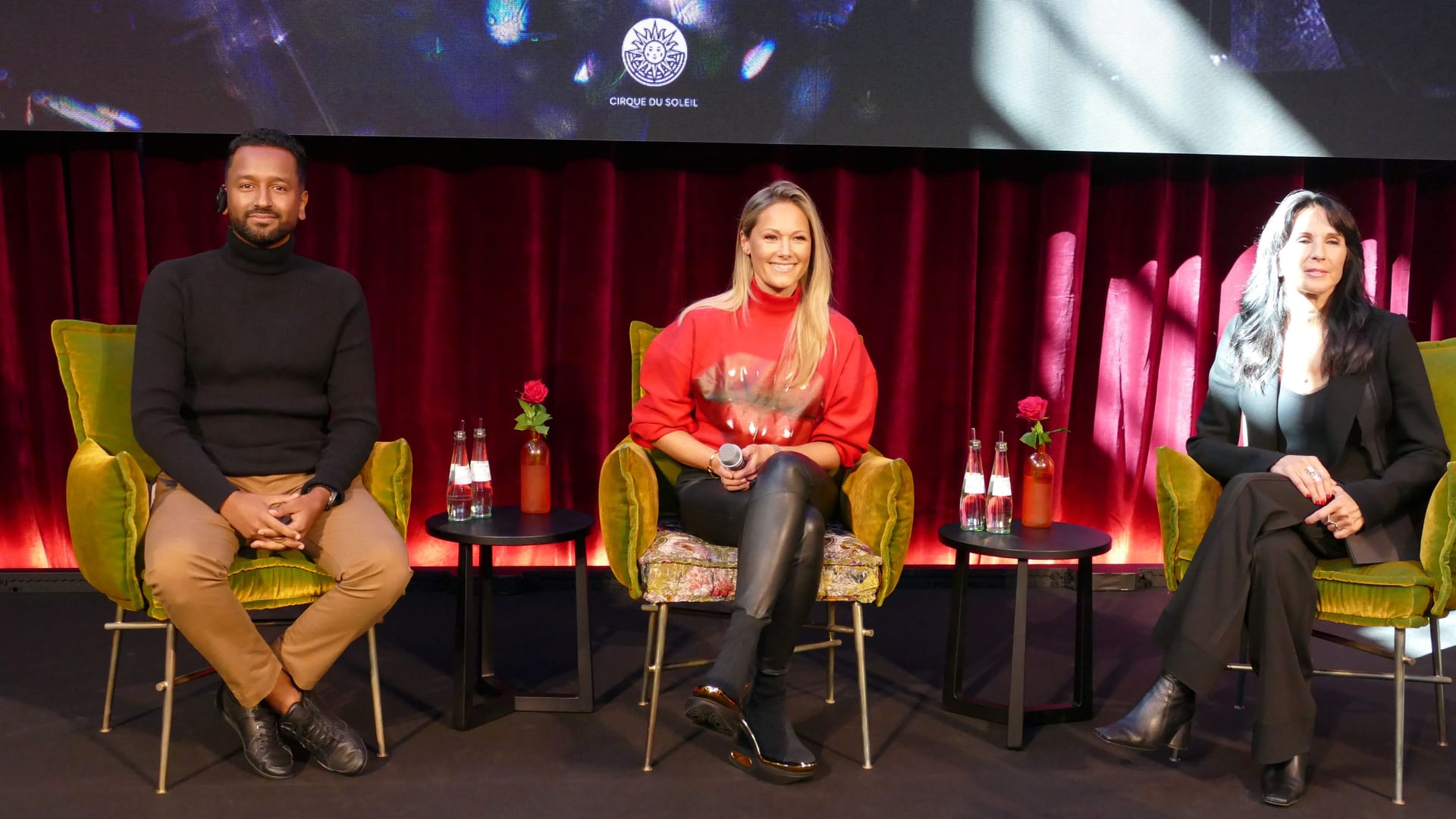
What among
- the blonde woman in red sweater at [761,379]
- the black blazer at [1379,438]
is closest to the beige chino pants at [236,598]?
the blonde woman in red sweater at [761,379]

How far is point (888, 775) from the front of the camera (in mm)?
2484

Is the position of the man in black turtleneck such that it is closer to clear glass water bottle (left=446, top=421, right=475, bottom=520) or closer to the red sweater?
clear glass water bottle (left=446, top=421, right=475, bottom=520)

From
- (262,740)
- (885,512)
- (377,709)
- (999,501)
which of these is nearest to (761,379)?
(885,512)

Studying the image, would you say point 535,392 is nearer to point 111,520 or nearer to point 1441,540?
point 111,520

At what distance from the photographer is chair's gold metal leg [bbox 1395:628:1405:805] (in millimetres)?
2367

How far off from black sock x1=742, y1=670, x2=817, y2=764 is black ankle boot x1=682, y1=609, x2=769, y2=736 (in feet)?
0.60

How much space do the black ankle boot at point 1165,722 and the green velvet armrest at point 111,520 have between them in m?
2.19

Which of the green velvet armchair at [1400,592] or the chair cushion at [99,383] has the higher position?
the chair cushion at [99,383]

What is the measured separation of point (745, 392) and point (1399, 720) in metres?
1.61

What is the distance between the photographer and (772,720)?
2.53 m

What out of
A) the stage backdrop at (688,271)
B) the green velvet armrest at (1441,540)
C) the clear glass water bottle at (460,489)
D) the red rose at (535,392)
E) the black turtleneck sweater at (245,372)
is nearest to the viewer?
the green velvet armrest at (1441,540)

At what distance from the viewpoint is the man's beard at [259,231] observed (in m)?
2.63

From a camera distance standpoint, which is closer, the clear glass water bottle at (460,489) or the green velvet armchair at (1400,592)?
the green velvet armchair at (1400,592)

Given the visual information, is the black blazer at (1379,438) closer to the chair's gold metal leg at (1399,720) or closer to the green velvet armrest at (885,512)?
the chair's gold metal leg at (1399,720)
